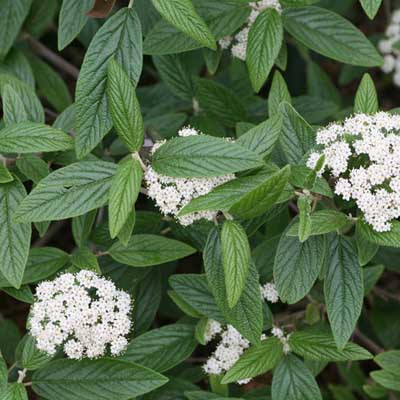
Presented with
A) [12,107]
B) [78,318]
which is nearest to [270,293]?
[78,318]

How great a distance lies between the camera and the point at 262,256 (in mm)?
2684

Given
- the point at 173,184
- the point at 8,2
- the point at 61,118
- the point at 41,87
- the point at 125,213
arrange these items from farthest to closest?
1. the point at 41,87
2. the point at 8,2
3. the point at 61,118
4. the point at 173,184
5. the point at 125,213

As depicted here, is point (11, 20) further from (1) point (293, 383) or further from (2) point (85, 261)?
(1) point (293, 383)

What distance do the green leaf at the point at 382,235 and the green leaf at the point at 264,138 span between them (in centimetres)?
37

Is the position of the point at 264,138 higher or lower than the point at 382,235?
higher

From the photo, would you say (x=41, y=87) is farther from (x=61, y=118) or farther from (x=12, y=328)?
(x=12, y=328)

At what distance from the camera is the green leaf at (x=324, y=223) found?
2088mm

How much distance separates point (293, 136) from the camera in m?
2.37

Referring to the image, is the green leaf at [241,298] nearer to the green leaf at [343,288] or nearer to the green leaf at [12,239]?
the green leaf at [343,288]

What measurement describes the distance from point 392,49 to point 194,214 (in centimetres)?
195

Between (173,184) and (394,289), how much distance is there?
233 centimetres

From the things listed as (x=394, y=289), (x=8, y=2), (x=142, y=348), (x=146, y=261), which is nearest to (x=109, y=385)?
(x=142, y=348)

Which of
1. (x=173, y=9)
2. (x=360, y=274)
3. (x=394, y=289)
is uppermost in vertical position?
(x=173, y=9)

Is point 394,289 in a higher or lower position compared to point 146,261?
lower
